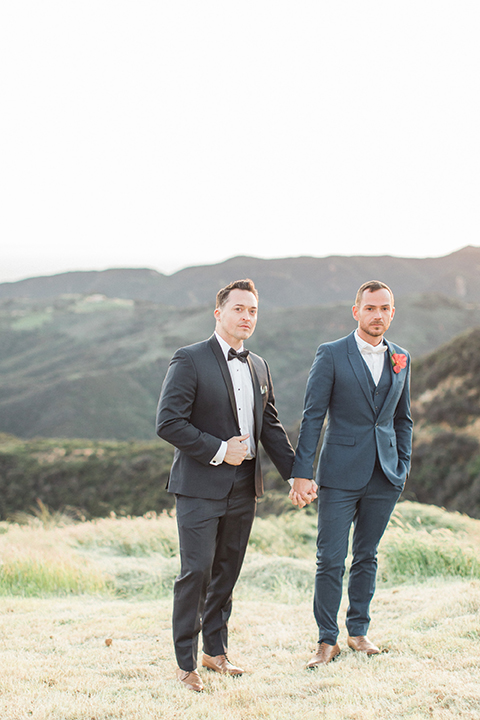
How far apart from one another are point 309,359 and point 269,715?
93981mm

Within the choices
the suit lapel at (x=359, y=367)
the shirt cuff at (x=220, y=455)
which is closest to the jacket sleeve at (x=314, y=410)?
the suit lapel at (x=359, y=367)

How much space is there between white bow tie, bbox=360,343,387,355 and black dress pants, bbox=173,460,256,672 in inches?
37.2

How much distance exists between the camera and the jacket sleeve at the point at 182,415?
3070 millimetres

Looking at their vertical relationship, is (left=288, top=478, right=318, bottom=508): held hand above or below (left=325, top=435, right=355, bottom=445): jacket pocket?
below

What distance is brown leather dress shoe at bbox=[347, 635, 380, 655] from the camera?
336 centimetres

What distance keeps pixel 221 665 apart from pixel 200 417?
1400 mm

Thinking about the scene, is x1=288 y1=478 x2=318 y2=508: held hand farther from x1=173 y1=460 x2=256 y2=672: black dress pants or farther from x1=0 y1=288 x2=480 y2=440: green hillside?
x1=0 y1=288 x2=480 y2=440: green hillside

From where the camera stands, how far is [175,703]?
277 centimetres

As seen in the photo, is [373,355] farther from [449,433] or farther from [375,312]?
[449,433]

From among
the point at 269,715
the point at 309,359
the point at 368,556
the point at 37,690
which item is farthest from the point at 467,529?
the point at 309,359

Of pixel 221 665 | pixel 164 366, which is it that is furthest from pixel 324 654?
pixel 164 366

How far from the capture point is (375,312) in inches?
135

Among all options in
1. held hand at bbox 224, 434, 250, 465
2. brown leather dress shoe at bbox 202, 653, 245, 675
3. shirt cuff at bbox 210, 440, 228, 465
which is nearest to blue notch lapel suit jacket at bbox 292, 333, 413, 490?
held hand at bbox 224, 434, 250, 465

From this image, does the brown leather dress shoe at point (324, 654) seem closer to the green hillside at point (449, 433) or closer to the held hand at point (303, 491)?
the held hand at point (303, 491)
